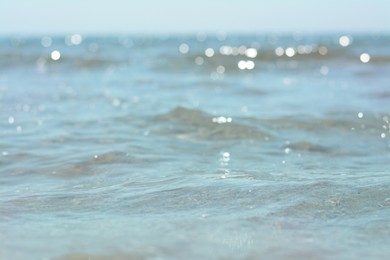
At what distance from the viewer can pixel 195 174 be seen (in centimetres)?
423

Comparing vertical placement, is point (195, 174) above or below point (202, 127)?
below

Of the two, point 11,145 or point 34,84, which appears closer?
point 11,145

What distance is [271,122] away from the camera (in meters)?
6.50

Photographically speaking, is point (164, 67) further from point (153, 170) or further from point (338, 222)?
point (338, 222)

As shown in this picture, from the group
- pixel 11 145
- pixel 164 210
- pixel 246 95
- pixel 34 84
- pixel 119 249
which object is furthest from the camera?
pixel 34 84

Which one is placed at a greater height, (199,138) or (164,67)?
(164,67)

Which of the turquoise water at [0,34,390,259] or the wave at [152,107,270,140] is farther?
the wave at [152,107,270,140]

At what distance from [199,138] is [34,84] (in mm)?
6757

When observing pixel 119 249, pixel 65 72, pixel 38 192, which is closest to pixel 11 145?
pixel 38 192

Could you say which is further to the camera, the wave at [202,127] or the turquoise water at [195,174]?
the wave at [202,127]

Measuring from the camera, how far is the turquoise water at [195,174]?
109 inches

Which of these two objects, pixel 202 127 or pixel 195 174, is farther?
pixel 202 127

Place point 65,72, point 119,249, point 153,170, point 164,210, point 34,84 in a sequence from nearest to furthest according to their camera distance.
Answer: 1. point 119,249
2. point 164,210
3. point 153,170
4. point 34,84
5. point 65,72

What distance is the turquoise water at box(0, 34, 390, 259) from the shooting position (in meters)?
2.77
